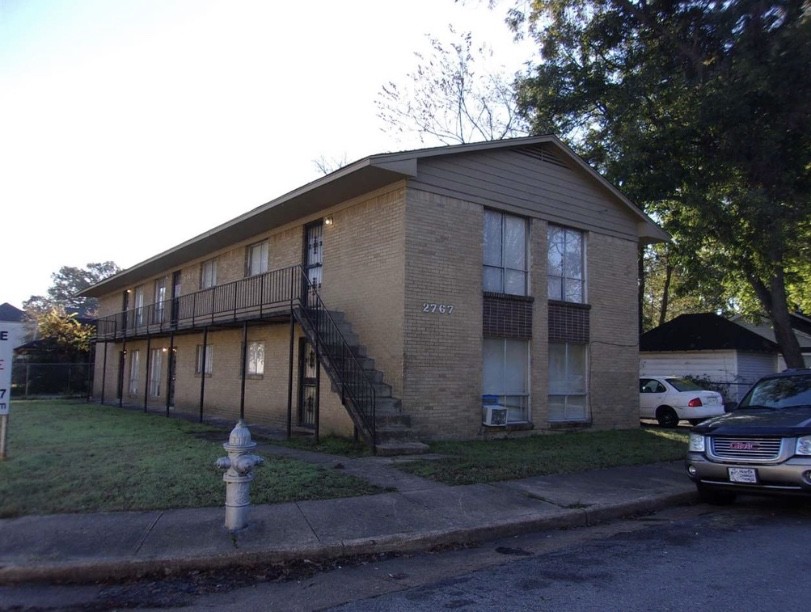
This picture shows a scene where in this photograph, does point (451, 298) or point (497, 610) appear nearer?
point (497, 610)

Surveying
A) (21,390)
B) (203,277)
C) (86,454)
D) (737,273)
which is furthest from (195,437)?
(21,390)

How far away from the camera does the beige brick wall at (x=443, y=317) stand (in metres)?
12.1

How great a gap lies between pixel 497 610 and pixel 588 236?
41.5 ft

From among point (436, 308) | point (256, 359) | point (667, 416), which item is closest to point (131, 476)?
point (436, 308)

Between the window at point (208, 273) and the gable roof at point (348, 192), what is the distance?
37 cm

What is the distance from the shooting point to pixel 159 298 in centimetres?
2466

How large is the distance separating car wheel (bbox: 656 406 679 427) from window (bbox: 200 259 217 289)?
47.8ft

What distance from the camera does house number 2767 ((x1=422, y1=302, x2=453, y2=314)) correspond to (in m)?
12.3

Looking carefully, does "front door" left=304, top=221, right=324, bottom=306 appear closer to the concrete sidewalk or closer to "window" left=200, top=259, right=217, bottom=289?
"window" left=200, top=259, right=217, bottom=289

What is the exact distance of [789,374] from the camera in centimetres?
891

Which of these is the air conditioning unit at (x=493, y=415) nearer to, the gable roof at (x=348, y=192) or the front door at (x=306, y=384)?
the front door at (x=306, y=384)

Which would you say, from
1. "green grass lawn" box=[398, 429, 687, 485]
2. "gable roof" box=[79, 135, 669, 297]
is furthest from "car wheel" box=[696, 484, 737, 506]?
"gable roof" box=[79, 135, 669, 297]

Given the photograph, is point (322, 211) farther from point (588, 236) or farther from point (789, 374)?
point (789, 374)

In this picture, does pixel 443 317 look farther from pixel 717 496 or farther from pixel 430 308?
pixel 717 496
